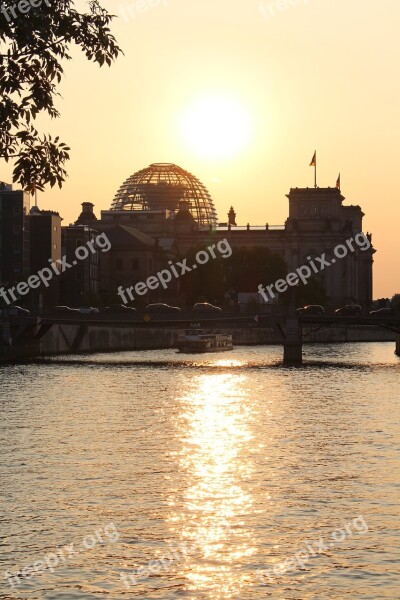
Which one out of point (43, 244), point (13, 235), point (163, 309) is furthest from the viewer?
point (43, 244)

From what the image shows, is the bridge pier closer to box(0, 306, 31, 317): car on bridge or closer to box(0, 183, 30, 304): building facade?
box(0, 306, 31, 317): car on bridge

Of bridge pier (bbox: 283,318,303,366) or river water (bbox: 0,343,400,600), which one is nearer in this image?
river water (bbox: 0,343,400,600)

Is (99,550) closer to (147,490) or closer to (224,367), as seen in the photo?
(147,490)

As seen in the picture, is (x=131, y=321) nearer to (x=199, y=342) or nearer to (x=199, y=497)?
(x=199, y=342)

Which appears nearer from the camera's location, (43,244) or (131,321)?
(131,321)

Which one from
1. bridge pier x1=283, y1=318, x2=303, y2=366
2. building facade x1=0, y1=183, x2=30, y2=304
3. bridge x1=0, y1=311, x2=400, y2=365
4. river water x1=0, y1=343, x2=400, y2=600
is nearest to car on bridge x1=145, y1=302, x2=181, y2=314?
bridge x1=0, y1=311, x2=400, y2=365

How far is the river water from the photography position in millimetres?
29453

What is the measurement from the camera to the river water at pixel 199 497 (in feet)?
96.6

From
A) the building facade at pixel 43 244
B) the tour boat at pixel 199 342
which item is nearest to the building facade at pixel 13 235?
the building facade at pixel 43 244

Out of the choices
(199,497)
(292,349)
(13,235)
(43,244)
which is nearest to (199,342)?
(292,349)

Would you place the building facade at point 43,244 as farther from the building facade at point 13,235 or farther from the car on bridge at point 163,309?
the car on bridge at point 163,309

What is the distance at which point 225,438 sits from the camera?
183ft

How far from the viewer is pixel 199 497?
3947 cm

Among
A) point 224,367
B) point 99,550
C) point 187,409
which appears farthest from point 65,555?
point 224,367
